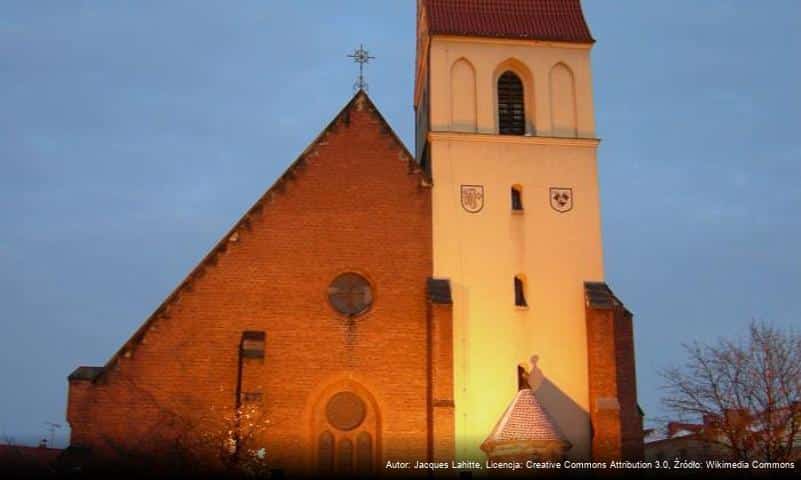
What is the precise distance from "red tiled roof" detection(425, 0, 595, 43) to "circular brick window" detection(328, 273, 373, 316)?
9.59 m

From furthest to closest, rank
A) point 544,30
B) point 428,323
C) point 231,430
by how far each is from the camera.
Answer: point 544,30 < point 428,323 < point 231,430

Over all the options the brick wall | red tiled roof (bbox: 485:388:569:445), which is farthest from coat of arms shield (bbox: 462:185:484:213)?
red tiled roof (bbox: 485:388:569:445)

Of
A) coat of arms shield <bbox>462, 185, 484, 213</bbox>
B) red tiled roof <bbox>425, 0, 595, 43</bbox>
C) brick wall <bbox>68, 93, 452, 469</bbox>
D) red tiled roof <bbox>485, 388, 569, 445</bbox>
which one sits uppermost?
red tiled roof <bbox>425, 0, 595, 43</bbox>

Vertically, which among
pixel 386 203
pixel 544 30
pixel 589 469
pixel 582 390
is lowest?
pixel 589 469

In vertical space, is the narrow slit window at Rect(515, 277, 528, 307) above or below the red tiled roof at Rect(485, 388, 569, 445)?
above

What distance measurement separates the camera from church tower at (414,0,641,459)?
34.1m

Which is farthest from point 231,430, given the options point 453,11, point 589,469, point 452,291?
point 453,11

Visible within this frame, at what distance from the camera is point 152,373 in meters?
32.8

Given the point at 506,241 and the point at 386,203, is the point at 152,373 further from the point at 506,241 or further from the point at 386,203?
the point at 506,241

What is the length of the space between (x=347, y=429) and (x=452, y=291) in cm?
562

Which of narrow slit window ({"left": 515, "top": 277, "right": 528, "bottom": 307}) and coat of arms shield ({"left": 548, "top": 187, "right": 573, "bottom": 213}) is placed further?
coat of arms shield ({"left": 548, "top": 187, "right": 573, "bottom": 213})

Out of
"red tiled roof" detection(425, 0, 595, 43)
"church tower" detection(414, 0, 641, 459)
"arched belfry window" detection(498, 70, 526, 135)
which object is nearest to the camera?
"church tower" detection(414, 0, 641, 459)

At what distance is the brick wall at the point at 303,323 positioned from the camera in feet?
106

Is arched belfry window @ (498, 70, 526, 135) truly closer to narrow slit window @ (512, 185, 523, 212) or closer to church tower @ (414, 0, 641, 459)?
church tower @ (414, 0, 641, 459)
